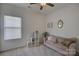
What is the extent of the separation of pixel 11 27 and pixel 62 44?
1.07 m

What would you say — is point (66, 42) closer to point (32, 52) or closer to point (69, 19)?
point (69, 19)

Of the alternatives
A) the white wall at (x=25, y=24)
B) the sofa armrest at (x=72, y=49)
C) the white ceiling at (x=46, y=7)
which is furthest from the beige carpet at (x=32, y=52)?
the white ceiling at (x=46, y=7)

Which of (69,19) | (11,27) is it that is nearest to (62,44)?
(69,19)

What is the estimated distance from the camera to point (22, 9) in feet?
4.51

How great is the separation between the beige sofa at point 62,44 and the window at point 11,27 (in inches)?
24.5

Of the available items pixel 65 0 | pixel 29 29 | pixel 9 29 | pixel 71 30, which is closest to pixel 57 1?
pixel 65 0

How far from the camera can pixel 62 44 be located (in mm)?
1401

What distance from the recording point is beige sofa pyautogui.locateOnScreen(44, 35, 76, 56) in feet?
4.35

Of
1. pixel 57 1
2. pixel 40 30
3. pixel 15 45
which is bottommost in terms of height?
pixel 15 45

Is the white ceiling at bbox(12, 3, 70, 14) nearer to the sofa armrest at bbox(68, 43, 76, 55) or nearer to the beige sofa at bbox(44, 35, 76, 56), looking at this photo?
the beige sofa at bbox(44, 35, 76, 56)

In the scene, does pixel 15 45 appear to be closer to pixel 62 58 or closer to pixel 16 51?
pixel 16 51

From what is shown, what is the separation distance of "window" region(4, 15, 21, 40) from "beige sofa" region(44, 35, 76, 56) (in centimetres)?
62

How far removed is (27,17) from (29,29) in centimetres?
26

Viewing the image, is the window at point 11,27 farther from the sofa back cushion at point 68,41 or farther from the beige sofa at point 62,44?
the sofa back cushion at point 68,41
